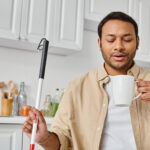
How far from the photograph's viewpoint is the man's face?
1258mm

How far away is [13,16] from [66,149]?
153 cm

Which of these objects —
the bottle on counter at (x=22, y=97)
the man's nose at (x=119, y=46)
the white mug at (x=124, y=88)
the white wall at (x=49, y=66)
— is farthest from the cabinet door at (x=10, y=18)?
the white mug at (x=124, y=88)

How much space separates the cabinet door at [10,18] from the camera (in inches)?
91.4

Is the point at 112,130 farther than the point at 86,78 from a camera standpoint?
No

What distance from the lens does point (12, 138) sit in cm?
222

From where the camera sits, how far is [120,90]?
101 cm

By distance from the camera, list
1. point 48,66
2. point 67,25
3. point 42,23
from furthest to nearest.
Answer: point 48,66
point 67,25
point 42,23

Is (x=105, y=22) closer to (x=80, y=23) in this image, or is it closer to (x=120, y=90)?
(x=120, y=90)

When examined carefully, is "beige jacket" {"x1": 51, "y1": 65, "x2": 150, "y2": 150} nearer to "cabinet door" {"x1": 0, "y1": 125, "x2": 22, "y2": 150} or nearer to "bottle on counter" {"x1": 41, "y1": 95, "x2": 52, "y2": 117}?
"cabinet door" {"x1": 0, "y1": 125, "x2": 22, "y2": 150}

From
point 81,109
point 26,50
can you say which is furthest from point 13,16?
point 81,109

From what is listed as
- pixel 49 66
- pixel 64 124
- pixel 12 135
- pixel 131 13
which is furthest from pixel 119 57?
pixel 131 13

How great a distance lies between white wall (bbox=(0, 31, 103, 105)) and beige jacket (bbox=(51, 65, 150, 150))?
154 centimetres

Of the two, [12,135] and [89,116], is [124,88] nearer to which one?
[89,116]

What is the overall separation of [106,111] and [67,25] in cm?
155
